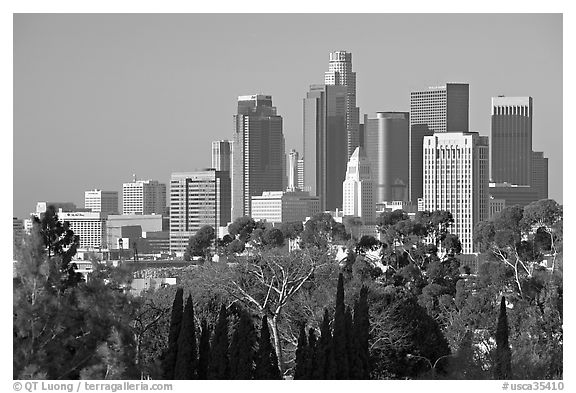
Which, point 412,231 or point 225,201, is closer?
point 412,231

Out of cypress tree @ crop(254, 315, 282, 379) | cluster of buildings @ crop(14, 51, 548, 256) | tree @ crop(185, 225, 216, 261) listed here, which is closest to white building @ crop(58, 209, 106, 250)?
cluster of buildings @ crop(14, 51, 548, 256)

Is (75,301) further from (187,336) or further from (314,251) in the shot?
(314,251)

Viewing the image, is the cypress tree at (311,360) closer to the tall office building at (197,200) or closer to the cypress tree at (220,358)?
the cypress tree at (220,358)

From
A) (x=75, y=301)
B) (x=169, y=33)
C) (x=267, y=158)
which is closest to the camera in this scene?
(x=75, y=301)

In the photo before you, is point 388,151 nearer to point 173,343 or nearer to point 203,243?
point 203,243

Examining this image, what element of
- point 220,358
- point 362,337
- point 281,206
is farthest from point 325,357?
point 281,206
